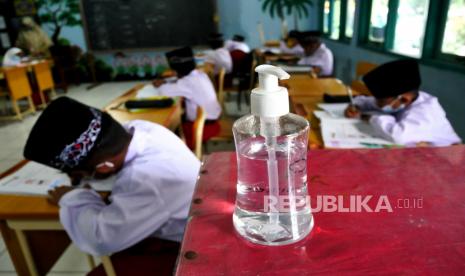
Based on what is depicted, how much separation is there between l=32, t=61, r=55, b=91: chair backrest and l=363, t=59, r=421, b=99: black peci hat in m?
5.40

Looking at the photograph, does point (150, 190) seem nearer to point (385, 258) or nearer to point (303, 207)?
Answer: point (303, 207)

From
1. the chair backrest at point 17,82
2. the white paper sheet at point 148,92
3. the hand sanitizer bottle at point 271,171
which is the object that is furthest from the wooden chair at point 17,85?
the hand sanitizer bottle at point 271,171

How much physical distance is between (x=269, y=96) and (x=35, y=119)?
176 inches

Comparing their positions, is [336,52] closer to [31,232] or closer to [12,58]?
[31,232]

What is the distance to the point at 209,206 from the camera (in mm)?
463

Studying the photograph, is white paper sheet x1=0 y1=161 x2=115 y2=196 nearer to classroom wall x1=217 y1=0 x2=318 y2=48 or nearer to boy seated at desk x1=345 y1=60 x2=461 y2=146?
boy seated at desk x1=345 y1=60 x2=461 y2=146

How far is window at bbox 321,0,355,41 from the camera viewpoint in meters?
4.89

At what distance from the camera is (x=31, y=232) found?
4.14ft

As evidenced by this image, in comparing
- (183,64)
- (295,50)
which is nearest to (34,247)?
(183,64)

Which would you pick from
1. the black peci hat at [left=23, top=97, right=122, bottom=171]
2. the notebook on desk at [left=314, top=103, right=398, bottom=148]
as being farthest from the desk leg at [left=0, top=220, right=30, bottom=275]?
the notebook on desk at [left=314, top=103, right=398, bottom=148]

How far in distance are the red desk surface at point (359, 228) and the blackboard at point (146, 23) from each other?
22.2 ft

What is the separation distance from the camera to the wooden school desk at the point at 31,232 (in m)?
1.06

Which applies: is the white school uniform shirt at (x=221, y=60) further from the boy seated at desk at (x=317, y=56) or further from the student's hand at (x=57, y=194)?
the student's hand at (x=57, y=194)

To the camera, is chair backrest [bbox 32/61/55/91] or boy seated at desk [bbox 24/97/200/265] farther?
chair backrest [bbox 32/61/55/91]
